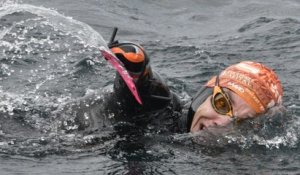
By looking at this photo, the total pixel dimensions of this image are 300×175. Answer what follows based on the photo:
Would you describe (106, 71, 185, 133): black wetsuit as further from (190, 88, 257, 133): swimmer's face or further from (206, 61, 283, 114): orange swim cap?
(206, 61, 283, 114): orange swim cap

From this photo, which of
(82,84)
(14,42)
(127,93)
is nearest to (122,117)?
(127,93)

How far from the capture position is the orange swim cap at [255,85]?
539cm

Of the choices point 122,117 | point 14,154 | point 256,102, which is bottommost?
point 14,154

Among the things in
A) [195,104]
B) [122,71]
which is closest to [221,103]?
[195,104]

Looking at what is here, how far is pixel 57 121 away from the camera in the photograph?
5902mm

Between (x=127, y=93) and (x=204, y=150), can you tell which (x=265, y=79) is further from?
(x=127, y=93)

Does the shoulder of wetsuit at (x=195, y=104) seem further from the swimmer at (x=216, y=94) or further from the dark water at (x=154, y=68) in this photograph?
the dark water at (x=154, y=68)

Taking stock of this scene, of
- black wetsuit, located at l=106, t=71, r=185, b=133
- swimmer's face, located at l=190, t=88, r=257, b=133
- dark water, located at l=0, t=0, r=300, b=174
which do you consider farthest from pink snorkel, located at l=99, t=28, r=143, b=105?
swimmer's face, located at l=190, t=88, r=257, b=133

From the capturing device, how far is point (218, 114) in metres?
5.40

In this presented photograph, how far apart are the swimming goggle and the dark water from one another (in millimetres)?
161

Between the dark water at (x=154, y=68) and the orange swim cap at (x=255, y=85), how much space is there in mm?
215

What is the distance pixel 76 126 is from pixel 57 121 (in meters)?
0.31

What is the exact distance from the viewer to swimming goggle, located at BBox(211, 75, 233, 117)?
539 centimetres

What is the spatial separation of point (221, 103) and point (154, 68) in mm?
3239
